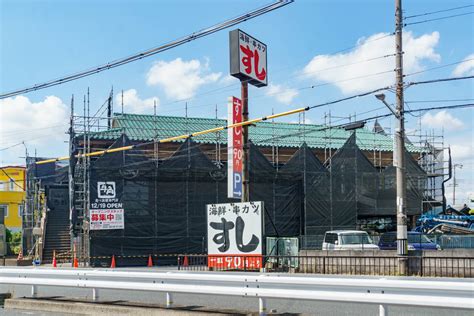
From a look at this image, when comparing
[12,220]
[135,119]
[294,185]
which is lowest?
[12,220]

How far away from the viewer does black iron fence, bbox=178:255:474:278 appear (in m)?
18.0

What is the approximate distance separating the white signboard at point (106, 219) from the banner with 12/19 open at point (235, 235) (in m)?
9.60

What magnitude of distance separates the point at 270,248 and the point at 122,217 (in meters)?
10.4

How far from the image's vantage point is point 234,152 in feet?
86.0

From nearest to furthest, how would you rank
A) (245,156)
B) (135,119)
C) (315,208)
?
(245,156)
(315,208)
(135,119)

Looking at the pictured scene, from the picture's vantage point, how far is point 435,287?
7.62m

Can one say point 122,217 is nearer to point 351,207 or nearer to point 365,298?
point 351,207

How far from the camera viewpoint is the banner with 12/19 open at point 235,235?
21.1 meters

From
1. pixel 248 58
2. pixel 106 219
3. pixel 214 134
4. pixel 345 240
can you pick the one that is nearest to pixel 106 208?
pixel 106 219

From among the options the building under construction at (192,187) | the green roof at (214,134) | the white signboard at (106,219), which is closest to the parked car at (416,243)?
the building under construction at (192,187)

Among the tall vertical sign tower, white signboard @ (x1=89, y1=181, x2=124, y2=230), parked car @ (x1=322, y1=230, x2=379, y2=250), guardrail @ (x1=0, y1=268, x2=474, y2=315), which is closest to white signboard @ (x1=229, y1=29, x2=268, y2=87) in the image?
the tall vertical sign tower

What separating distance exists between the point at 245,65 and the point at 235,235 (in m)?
8.21

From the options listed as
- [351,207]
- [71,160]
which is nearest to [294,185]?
[351,207]

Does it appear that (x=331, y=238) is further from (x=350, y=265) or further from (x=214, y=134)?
(x=214, y=134)
